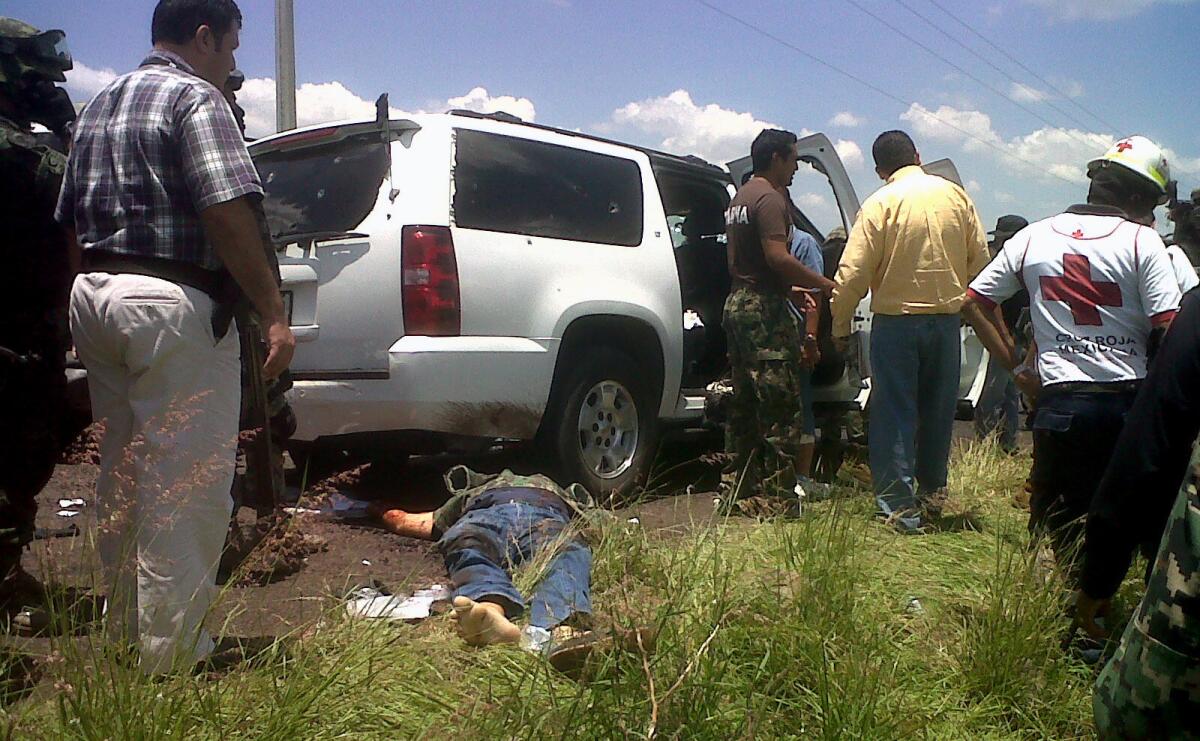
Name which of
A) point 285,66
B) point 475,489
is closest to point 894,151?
point 475,489

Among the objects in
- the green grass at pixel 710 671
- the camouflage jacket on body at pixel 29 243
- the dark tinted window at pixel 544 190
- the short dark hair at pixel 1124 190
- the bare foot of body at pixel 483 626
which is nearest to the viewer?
the green grass at pixel 710 671

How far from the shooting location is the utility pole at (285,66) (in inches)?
395

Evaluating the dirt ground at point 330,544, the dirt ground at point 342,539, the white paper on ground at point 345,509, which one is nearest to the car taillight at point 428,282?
the dirt ground at point 330,544

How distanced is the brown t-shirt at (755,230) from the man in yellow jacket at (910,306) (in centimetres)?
37

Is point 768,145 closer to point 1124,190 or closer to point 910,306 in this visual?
point 910,306

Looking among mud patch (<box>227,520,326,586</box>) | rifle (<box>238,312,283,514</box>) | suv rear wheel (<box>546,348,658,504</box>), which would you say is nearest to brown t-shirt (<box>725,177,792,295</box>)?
suv rear wheel (<box>546,348,658,504</box>)

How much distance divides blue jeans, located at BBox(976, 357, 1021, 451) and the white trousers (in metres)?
5.85

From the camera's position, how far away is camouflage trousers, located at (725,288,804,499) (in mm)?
4902

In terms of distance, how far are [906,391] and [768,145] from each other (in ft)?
4.93

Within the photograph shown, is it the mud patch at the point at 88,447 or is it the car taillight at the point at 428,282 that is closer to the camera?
the mud patch at the point at 88,447

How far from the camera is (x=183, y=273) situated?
259 centimetres

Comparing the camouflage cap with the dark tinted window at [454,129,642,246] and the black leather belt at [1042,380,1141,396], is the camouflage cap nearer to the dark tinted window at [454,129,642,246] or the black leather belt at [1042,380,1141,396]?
the dark tinted window at [454,129,642,246]

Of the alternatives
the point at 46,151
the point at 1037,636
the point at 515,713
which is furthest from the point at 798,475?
the point at 46,151

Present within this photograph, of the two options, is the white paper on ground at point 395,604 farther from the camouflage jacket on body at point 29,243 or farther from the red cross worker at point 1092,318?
the red cross worker at point 1092,318
